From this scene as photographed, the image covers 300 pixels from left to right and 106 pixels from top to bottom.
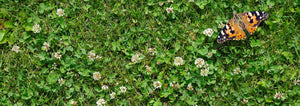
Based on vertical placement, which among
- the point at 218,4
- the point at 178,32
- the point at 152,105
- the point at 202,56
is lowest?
the point at 152,105

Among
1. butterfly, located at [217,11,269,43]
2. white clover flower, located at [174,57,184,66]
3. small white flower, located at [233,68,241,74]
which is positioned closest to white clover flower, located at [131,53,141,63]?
white clover flower, located at [174,57,184,66]

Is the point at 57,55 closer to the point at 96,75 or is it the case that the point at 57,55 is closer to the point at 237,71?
the point at 96,75

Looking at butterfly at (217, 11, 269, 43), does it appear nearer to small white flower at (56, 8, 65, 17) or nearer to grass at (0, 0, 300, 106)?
grass at (0, 0, 300, 106)

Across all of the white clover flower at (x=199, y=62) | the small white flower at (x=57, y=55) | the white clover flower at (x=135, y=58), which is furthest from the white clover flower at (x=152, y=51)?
the small white flower at (x=57, y=55)

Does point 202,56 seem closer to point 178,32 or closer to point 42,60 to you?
point 178,32

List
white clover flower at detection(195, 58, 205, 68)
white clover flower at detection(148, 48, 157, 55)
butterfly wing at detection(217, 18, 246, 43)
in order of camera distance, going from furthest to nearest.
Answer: white clover flower at detection(148, 48, 157, 55)
white clover flower at detection(195, 58, 205, 68)
butterfly wing at detection(217, 18, 246, 43)

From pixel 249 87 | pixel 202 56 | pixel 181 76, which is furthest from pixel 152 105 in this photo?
pixel 249 87

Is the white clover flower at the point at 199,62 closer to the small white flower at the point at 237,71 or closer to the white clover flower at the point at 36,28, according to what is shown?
the small white flower at the point at 237,71
